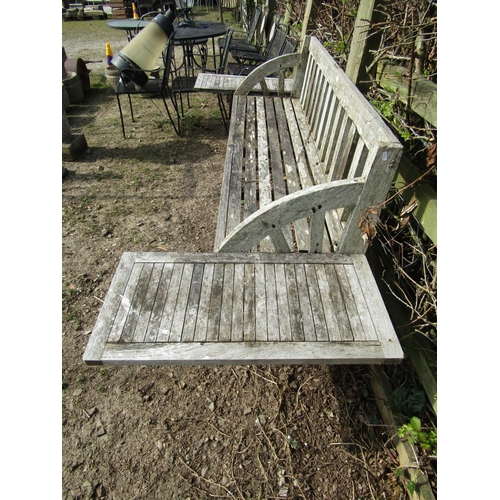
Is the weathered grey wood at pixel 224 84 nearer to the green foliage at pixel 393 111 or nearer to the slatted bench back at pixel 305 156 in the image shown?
the slatted bench back at pixel 305 156

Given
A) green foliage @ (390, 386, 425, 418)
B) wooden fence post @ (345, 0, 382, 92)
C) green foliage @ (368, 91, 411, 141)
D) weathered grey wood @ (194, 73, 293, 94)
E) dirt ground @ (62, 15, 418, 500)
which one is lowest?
dirt ground @ (62, 15, 418, 500)

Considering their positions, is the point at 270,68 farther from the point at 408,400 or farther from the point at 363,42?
the point at 408,400

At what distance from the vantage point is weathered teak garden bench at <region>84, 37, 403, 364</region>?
131 centimetres

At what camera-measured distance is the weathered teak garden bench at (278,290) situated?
1306 millimetres

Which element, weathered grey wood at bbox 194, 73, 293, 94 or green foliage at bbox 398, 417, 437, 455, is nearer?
green foliage at bbox 398, 417, 437, 455

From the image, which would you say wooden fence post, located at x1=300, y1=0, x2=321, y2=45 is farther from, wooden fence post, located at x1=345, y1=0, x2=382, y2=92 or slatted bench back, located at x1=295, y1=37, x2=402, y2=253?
wooden fence post, located at x1=345, y1=0, x2=382, y2=92

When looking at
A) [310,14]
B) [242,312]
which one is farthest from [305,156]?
[310,14]

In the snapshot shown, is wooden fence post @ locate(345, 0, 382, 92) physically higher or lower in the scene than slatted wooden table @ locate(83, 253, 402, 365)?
higher

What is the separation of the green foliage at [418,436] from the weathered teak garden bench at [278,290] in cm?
57

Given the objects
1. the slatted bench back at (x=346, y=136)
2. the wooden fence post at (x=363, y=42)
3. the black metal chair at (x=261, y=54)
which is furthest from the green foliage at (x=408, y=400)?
the black metal chair at (x=261, y=54)

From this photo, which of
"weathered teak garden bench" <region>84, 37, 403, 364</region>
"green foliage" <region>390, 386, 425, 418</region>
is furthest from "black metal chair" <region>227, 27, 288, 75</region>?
"green foliage" <region>390, 386, 425, 418</region>

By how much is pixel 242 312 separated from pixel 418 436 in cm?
105

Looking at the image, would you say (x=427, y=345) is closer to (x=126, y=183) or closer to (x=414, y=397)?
(x=414, y=397)

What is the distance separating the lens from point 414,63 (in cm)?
172
